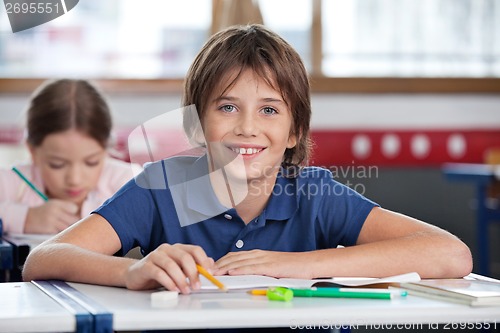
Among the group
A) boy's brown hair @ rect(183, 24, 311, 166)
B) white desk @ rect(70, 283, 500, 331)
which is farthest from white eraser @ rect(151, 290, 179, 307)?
boy's brown hair @ rect(183, 24, 311, 166)

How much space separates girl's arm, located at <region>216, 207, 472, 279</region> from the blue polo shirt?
0.52 ft

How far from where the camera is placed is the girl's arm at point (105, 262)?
112cm

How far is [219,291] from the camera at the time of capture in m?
1.12

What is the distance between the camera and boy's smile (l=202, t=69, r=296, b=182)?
5.09 ft

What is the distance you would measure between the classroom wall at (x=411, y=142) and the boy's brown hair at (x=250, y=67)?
2693mm

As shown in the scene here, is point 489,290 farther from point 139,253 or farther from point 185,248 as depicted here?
point 139,253

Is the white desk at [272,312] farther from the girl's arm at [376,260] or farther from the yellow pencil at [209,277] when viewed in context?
the girl's arm at [376,260]

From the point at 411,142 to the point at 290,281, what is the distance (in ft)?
11.2

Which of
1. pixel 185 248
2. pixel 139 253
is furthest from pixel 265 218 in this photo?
pixel 185 248

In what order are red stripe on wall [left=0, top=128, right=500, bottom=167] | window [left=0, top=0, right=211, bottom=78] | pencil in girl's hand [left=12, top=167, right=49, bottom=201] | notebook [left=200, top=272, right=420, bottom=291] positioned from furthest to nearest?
1. red stripe on wall [left=0, top=128, right=500, bottom=167]
2. window [left=0, top=0, right=211, bottom=78]
3. pencil in girl's hand [left=12, top=167, right=49, bottom=201]
4. notebook [left=200, top=272, right=420, bottom=291]

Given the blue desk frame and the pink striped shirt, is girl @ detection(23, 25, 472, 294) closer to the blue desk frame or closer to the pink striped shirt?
the pink striped shirt

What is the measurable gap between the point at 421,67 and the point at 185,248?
11.9 feet

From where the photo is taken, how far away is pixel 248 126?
5.11ft

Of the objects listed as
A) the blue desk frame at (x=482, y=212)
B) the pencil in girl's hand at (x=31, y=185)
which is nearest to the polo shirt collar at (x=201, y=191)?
the pencil in girl's hand at (x=31, y=185)
